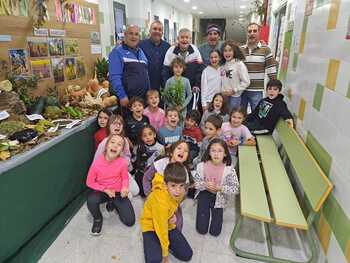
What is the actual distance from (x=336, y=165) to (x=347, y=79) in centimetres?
52

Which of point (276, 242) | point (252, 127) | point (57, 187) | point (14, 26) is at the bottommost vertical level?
point (276, 242)

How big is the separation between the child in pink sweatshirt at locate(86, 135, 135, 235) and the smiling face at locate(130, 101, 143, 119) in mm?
625

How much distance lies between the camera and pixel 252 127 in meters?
3.14

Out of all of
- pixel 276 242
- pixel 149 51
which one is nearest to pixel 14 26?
pixel 149 51

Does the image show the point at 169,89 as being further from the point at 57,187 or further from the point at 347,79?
the point at 347,79

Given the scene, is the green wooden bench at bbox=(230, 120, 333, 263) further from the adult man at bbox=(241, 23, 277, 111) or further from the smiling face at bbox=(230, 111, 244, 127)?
the adult man at bbox=(241, 23, 277, 111)

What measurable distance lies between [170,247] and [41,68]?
2.11 meters

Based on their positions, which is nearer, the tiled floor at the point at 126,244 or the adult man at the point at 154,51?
the tiled floor at the point at 126,244

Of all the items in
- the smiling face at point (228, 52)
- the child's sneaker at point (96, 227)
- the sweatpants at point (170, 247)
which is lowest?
the child's sneaker at point (96, 227)

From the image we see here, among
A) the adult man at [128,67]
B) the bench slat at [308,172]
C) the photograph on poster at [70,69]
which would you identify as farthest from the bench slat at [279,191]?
the photograph on poster at [70,69]

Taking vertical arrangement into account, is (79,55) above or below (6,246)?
above

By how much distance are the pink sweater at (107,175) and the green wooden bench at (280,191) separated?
977mm

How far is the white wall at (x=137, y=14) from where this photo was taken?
458 cm

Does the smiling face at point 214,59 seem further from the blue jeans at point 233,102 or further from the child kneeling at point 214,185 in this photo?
the child kneeling at point 214,185
